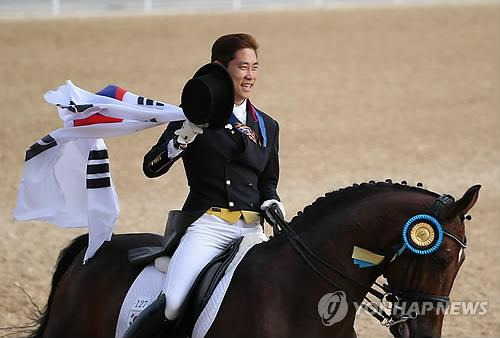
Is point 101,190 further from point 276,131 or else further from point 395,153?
point 395,153

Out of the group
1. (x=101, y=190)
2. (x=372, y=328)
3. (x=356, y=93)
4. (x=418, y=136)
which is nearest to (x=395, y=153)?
(x=418, y=136)

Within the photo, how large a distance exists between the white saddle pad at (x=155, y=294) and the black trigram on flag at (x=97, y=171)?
65 cm

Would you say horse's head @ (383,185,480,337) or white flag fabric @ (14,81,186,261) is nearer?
horse's head @ (383,185,480,337)

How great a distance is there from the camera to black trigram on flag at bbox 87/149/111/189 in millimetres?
5500

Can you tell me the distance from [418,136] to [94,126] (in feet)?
33.8

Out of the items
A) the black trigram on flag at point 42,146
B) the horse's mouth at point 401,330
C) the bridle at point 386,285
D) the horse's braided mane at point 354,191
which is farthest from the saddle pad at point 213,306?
the black trigram on flag at point 42,146

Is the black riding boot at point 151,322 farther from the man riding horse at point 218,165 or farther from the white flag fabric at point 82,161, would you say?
the white flag fabric at point 82,161

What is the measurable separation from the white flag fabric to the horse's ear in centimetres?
162

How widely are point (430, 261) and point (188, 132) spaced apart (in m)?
1.25

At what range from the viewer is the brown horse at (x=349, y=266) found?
4406 millimetres

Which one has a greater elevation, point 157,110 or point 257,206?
point 157,110

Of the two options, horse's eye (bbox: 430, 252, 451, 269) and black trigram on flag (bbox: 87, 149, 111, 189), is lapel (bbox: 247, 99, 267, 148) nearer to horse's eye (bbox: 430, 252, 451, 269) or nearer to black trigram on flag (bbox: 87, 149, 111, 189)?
black trigram on flag (bbox: 87, 149, 111, 189)

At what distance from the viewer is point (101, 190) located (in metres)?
5.52

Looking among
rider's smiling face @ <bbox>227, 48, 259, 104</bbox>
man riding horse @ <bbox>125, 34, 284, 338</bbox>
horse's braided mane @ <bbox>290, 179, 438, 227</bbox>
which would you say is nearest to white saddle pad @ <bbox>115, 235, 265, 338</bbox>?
man riding horse @ <bbox>125, 34, 284, 338</bbox>
